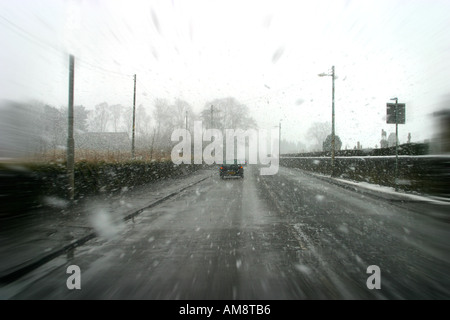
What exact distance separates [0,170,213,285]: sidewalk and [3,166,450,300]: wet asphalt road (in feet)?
0.82

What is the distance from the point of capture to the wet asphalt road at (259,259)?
358 cm

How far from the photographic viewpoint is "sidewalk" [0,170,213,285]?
4511 millimetres

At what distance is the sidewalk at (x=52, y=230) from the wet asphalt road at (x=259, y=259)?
25 cm

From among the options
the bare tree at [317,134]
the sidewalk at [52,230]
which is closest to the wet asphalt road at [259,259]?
the sidewalk at [52,230]

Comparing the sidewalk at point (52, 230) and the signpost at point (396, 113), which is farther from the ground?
the signpost at point (396, 113)

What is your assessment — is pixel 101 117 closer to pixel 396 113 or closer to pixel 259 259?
pixel 396 113

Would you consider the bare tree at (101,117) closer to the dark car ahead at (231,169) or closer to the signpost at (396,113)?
the dark car ahead at (231,169)

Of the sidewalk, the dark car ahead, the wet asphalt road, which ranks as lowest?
the wet asphalt road

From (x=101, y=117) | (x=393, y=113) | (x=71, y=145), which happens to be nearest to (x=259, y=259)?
(x=71, y=145)

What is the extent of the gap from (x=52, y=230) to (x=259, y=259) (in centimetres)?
456

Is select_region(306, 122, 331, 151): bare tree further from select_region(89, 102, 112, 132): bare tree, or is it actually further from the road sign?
the road sign

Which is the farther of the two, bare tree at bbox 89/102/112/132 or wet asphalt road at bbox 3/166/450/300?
bare tree at bbox 89/102/112/132

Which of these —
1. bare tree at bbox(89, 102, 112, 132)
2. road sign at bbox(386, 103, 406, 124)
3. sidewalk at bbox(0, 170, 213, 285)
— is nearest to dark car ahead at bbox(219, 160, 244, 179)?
road sign at bbox(386, 103, 406, 124)
